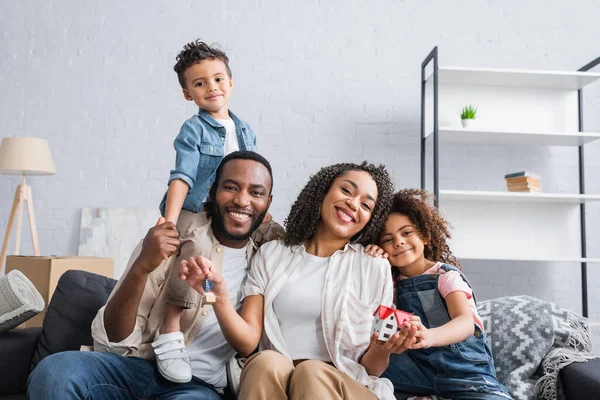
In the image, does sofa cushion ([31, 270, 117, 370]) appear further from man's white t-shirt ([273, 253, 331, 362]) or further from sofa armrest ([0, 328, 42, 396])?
man's white t-shirt ([273, 253, 331, 362])

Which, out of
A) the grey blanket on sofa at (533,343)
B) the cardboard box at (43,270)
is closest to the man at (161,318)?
the grey blanket on sofa at (533,343)

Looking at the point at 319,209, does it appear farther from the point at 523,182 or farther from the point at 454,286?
the point at 523,182

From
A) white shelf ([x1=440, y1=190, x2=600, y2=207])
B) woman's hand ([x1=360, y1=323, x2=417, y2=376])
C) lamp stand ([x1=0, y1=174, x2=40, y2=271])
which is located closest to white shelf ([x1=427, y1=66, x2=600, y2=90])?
white shelf ([x1=440, y1=190, x2=600, y2=207])

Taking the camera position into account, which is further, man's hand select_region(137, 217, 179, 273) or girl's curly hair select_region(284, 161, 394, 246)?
girl's curly hair select_region(284, 161, 394, 246)

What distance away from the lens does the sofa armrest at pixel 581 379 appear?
5.52ft

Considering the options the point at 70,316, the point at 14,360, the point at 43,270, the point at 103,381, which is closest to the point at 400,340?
the point at 103,381

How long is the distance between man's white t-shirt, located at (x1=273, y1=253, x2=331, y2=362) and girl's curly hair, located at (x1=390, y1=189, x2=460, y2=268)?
1.21 ft

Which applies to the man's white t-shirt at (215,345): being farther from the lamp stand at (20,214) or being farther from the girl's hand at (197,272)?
the lamp stand at (20,214)

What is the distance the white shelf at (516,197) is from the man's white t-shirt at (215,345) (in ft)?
6.44

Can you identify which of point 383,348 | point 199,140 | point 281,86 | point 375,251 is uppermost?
point 281,86

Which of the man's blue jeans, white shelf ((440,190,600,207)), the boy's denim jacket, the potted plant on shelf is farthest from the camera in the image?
the potted plant on shelf

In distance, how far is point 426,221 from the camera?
74.7 inches

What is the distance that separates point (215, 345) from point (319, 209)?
20.9 inches

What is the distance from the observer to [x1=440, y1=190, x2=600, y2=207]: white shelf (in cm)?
347
